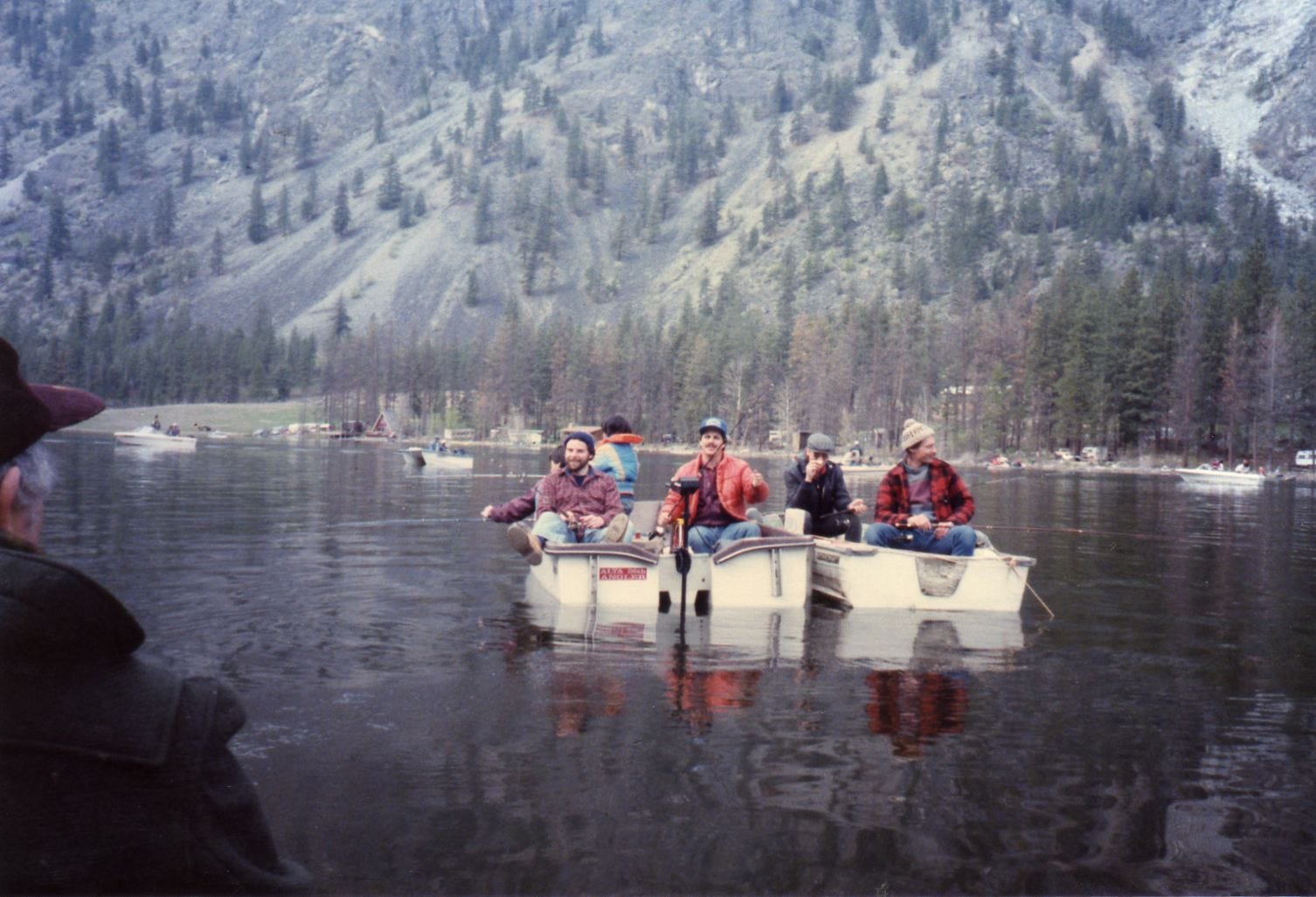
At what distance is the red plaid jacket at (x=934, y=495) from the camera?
14508 mm

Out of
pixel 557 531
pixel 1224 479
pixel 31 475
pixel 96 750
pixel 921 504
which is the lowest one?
pixel 1224 479

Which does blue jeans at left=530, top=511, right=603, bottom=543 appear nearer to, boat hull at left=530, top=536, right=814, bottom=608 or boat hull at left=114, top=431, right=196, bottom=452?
boat hull at left=530, top=536, right=814, bottom=608

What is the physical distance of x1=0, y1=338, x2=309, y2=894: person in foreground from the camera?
2.31 m

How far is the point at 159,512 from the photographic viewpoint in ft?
85.1

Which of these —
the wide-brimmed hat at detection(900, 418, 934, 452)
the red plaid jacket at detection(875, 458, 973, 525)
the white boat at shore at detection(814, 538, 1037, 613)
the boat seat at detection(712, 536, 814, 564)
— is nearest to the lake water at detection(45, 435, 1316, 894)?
the white boat at shore at detection(814, 538, 1037, 613)

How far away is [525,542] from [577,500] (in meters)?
1.32

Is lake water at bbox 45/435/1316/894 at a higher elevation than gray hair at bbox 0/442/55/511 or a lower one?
lower

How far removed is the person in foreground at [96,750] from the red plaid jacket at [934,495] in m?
12.5

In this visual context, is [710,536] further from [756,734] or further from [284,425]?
[284,425]

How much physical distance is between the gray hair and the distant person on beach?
A: 527 inches

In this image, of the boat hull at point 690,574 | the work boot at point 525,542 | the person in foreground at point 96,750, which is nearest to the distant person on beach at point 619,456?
the work boot at point 525,542

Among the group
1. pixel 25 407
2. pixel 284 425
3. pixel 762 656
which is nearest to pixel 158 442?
pixel 284 425

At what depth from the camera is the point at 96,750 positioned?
7.80 feet

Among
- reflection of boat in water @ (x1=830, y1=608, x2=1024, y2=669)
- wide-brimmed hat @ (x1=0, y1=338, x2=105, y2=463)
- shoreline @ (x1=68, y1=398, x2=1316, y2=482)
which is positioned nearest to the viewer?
wide-brimmed hat @ (x1=0, y1=338, x2=105, y2=463)
